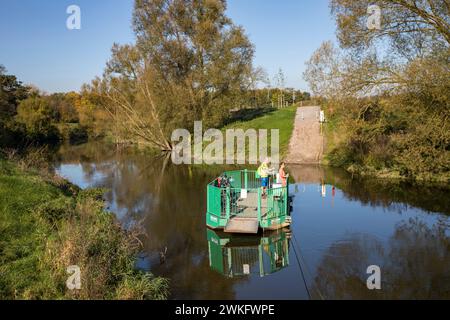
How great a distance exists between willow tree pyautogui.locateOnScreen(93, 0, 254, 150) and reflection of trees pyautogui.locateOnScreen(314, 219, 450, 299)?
2930 cm

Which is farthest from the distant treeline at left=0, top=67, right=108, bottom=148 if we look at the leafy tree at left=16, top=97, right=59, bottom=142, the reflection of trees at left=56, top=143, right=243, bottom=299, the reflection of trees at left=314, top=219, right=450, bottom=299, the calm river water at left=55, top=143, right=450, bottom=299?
the reflection of trees at left=314, top=219, right=450, bottom=299

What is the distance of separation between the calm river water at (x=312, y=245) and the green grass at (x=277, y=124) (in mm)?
14249

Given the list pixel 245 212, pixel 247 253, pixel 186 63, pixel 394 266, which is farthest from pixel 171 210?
pixel 186 63

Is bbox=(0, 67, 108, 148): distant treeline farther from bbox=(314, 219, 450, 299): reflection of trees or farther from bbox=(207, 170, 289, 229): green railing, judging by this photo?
bbox=(314, 219, 450, 299): reflection of trees

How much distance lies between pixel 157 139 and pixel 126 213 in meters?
27.9

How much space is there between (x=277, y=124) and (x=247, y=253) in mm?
32344

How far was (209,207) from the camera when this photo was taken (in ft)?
47.5

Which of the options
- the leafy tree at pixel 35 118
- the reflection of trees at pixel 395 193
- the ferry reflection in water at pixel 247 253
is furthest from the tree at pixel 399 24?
the leafy tree at pixel 35 118

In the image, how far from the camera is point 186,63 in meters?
40.3

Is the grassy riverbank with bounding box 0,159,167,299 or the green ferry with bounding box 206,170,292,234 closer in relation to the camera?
the grassy riverbank with bounding box 0,159,167,299

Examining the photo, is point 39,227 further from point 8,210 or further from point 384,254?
point 384,254

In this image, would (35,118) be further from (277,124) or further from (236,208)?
(236,208)

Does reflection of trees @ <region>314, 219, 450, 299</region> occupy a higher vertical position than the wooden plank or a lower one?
lower

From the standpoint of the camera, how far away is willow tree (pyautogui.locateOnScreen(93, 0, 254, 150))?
3897 cm
